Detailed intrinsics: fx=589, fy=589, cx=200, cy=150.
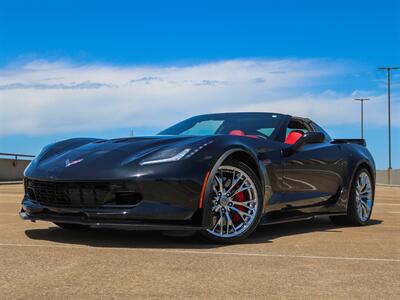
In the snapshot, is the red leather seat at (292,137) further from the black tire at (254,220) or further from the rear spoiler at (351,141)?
the black tire at (254,220)

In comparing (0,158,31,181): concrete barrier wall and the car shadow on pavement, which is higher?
the car shadow on pavement

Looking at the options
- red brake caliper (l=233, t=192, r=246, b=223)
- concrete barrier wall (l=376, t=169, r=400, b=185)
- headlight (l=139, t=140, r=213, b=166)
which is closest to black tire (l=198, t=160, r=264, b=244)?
red brake caliper (l=233, t=192, r=246, b=223)

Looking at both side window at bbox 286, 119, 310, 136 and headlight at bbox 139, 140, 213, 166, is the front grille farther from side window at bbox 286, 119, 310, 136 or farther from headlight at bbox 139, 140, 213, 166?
side window at bbox 286, 119, 310, 136

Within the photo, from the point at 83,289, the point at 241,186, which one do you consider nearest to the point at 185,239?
the point at 241,186

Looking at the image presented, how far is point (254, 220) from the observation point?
195 inches

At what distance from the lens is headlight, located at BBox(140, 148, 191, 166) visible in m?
A: 4.50

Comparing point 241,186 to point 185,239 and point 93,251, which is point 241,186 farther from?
point 93,251

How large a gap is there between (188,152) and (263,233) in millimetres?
1475

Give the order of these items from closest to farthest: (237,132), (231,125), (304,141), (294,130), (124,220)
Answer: (124,220), (304,141), (237,132), (231,125), (294,130)

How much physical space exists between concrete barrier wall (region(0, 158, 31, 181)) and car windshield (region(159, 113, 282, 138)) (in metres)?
20.2

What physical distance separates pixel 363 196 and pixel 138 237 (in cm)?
322

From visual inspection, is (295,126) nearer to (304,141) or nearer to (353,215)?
(304,141)

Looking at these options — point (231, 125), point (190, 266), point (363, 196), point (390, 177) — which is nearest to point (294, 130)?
point (231, 125)

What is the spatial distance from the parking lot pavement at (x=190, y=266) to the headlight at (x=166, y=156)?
65 cm
